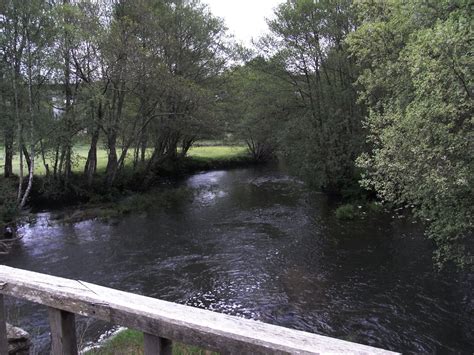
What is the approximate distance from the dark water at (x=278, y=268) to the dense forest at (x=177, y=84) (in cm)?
210

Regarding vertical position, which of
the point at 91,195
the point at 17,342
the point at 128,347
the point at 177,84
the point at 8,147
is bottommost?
the point at 128,347

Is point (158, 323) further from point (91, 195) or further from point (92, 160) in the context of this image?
point (92, 160)

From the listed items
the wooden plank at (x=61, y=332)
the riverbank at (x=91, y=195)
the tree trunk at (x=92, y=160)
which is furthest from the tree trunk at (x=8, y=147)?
the wooden plank at (x=61, y=332)

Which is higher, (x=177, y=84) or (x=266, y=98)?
(x=177, y=84)

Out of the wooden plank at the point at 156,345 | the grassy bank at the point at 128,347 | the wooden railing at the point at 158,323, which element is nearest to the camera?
the wooden railing at the point at 158,323

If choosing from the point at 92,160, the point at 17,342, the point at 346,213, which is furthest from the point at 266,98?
the point at 17,342

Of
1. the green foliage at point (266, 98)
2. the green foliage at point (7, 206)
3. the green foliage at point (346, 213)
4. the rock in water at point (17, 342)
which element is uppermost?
the green foliage at point (266, 98)

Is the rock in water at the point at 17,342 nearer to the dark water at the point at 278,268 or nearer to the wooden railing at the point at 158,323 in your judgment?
the wooden railing at the point at 158,323

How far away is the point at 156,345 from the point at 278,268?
42.0ft

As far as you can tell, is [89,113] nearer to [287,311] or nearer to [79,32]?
[79,32]

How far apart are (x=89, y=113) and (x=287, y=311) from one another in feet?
63.5

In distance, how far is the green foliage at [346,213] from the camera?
21078 millimetres

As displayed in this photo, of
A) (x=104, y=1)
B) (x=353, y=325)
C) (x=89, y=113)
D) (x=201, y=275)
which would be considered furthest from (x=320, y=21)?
(x=353, y=325)

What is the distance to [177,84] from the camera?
2666 cm
